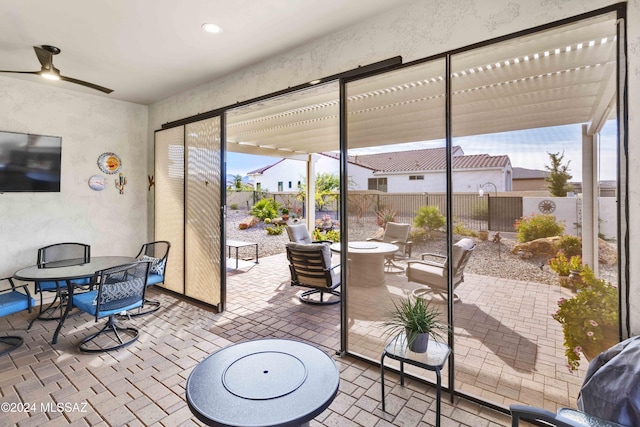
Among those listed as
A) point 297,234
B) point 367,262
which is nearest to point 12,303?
point 367,262


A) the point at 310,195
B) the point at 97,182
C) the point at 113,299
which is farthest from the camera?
the point at 310,195

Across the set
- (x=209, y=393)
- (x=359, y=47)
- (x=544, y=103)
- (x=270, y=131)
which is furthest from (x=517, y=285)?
(x=270, y=131)

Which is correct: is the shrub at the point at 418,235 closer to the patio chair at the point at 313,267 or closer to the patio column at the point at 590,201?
the patio column at the point at 590,201

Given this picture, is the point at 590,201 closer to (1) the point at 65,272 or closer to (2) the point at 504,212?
(2) the point at 504,212

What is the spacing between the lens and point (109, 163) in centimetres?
488

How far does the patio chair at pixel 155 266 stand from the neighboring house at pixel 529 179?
375 cm

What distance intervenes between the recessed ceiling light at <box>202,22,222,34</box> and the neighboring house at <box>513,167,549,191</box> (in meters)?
2.70

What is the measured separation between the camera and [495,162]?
2164 millimetres

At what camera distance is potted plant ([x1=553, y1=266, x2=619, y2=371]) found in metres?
1.84

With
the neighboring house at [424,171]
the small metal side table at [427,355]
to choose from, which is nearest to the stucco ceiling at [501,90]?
the neighboring house at [424,171]

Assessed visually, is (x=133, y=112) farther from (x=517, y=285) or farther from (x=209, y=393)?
(x=517, y=285)

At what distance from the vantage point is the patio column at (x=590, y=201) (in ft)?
6.18

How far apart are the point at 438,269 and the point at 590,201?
3.33 ft

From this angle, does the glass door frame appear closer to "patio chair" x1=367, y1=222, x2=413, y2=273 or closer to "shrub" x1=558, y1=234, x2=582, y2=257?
"shrub" x1=558, y1=234, x2=582, y2=257
